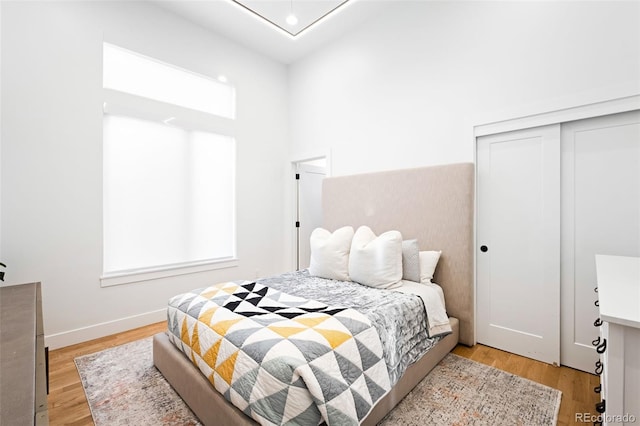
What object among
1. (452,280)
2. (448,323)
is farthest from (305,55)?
(448,323)

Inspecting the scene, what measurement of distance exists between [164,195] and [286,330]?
269 centimetres

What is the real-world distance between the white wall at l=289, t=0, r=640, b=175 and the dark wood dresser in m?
3.07

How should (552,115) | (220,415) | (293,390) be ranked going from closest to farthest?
1. (293,390)
2. (220,415)
3. (552,115)

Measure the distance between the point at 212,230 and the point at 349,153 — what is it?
2.08 m

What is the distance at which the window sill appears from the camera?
2.97 metres

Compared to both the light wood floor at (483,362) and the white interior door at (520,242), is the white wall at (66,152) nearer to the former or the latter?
the light wood floor at (483,362)

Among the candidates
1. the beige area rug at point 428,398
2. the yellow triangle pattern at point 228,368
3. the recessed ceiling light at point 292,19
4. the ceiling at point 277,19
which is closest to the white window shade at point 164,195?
the beige area rug at point 428,398

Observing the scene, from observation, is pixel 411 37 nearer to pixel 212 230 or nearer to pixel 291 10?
pixel 291 10

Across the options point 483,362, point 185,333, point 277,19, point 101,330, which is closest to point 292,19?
point 277,19

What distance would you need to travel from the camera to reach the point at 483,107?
104 inches

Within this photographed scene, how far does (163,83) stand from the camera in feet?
11.2

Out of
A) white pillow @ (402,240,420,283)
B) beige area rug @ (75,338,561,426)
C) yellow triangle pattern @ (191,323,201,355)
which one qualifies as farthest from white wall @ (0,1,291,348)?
white pillow @ (402,240,420,283)

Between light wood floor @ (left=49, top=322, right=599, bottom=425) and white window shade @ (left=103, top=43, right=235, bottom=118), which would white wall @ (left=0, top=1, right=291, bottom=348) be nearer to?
white window shade @ (left=103, top=43, right=235, bottom=118)

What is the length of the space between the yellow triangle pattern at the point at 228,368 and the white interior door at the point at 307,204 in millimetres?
3069
